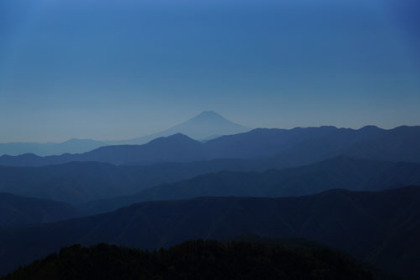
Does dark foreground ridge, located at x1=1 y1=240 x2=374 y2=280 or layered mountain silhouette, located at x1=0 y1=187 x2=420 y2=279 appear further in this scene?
layered mountain silhouette, located at x1=0 y1=187 x2=420 y2=279

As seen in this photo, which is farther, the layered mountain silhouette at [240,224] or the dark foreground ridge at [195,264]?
the layered mountain silhouette at [240,224]

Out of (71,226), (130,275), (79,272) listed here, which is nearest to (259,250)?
(130,275)

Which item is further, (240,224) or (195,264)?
(240,224)

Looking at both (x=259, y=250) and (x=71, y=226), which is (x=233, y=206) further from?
(x=259, y=250)

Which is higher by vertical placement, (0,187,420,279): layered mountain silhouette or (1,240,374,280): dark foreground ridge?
(1,240,374,280): dark foreground ridge

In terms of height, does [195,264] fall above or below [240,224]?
above
